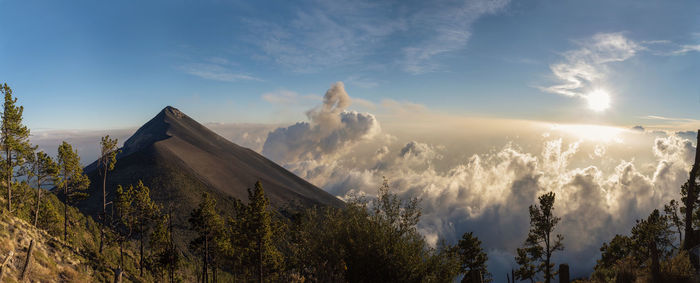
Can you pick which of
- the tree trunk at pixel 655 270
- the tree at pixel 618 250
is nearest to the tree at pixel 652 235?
the tree at pixel 618 250

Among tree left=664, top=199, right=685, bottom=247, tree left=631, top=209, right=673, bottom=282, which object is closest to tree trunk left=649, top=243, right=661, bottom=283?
tree left=631, top=209, right=673, bottom=282

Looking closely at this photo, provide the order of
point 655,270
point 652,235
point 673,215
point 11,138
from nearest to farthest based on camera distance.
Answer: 1. point 655,270
2. point 652,235
3. point 11,138
4. point 673,215

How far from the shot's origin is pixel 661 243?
41750mm

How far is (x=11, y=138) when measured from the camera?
37.7m

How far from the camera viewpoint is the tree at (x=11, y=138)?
1484 inches

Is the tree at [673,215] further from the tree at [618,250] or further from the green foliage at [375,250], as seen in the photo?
the green foliage at [375,250]

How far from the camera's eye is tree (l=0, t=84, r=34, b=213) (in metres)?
37.7

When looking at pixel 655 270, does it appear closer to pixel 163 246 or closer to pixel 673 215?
pixel 673 215

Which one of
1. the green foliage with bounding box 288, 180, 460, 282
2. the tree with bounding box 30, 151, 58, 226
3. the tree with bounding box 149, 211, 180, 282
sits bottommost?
the tree with bounding box 149, 211, 180, 282

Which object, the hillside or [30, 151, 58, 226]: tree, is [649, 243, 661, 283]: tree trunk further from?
[30, 151, 58, 226]: tree

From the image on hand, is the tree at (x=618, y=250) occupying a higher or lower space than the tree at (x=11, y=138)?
lower

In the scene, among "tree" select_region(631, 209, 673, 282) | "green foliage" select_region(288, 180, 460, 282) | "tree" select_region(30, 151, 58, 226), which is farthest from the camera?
"tree" select_region(30, 151, 58, 226)

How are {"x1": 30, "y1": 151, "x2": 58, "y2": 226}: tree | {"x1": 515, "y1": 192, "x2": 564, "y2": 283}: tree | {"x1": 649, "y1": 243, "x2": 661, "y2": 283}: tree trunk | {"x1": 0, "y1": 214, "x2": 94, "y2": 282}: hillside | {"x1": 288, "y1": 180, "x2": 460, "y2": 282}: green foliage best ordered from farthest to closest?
{"x1": 30, "y1": 151, "x2": 58, "y2": 226}: tree, {"x1": 515, "y1": 192, "x2": 564, "y2": 283}: tree, {"x1": 0, "y1": 214, "x2": 94, "y2": 282}: hillside, {"x1": 288, "y1": 180, "x2": 460, "y2": 282}: green foliage, {"x1": 649, "y1": 243, "x2": 661, "y2": 283}: tree trunk

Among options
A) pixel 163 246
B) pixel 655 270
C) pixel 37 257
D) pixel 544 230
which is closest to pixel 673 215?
pixel 544 230
